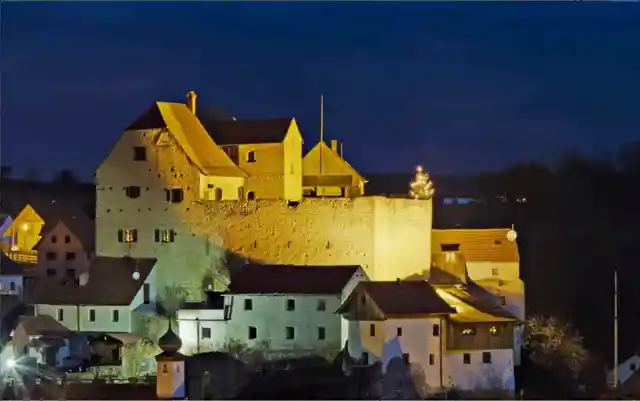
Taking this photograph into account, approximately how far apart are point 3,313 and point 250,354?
2.42 meters

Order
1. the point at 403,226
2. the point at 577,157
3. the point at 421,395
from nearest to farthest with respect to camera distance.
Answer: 1. the point at 421,395
2. the point at 403,226
3. the point at 577,157

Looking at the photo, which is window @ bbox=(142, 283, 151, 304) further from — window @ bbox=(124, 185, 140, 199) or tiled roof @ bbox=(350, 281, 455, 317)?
tiled roof @ bbox=(350, 281, 455, 317)

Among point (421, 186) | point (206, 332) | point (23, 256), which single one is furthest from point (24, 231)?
point (421, 186)

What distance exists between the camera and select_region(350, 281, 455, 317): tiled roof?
1059 cm

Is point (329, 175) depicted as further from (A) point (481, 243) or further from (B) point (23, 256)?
(B) point (23, 256)

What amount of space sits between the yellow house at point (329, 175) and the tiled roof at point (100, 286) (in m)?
1.82

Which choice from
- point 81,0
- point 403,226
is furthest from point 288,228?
point 81,0

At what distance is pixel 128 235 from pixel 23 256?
1344 mm

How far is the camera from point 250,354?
1080 centimetres

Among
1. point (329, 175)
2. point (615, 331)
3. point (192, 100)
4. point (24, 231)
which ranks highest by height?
point (192, 100)

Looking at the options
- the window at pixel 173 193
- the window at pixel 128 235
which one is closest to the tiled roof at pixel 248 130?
the window at pixel 173 193

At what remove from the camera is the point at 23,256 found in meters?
12.0

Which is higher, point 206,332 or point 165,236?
point 165,236

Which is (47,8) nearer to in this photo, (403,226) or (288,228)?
(288,228)
